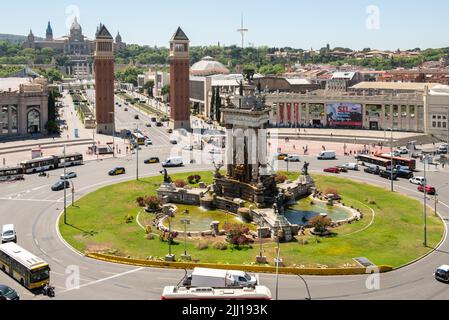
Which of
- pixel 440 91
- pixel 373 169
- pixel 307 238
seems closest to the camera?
pixel 307 238

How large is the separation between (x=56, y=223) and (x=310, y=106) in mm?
96656

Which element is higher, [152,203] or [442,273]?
[152,203]

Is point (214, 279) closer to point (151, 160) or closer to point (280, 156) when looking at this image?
point (151, 160)

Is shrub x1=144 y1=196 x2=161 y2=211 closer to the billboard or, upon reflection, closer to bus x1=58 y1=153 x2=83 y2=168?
bus x1=58 y1=153 x2=83 y2=168

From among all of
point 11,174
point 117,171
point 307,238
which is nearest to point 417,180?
point 307,238

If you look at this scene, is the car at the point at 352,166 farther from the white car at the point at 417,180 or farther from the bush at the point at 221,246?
the bush at the point at 221,246

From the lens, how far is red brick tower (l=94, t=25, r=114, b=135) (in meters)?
134

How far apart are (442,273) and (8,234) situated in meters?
39.6

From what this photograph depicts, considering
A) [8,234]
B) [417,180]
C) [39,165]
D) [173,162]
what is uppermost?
[39,165]

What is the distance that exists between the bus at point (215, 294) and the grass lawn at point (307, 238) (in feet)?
43.1

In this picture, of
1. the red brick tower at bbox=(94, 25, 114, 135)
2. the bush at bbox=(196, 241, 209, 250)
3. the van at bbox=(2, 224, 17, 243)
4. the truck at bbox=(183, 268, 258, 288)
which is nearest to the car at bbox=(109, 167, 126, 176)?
the van at bbox=(2, 224, 17, 243)

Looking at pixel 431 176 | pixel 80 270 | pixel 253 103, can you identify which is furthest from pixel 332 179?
pixel 80 270

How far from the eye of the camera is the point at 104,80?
5330 inches

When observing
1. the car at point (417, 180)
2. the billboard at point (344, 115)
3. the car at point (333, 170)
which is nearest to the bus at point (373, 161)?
the car at point (333, 170)
